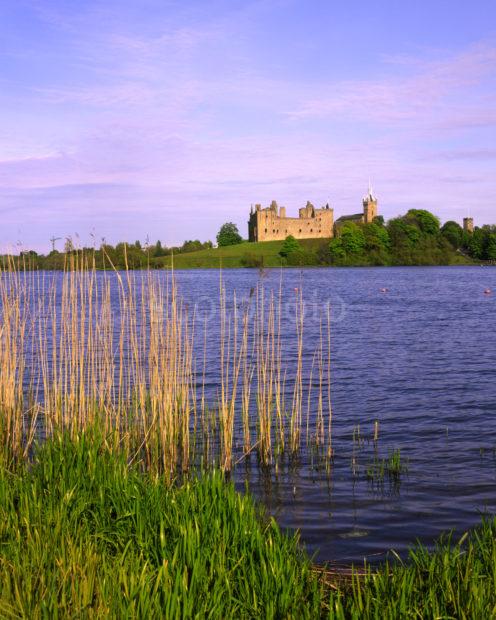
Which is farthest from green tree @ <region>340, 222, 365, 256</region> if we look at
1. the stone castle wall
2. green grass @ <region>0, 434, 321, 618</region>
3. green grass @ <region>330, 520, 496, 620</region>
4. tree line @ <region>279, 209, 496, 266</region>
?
green grass @ <region>330, 520, 496, 620</region>

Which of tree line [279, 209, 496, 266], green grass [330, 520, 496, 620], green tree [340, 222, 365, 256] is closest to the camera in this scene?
green grass [330, 520, 496, 620]

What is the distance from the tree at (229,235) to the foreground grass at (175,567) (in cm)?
15694

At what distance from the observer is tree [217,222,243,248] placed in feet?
534

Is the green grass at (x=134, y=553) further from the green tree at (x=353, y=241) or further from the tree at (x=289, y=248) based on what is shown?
the tree at (x=289, y=248)

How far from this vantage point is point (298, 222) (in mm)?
158500

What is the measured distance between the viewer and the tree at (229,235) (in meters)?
163

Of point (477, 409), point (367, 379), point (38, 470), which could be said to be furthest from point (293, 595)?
point (367, 379)

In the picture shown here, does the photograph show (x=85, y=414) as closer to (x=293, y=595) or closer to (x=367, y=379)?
(x=293, y=595)

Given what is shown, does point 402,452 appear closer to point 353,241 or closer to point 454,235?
point 353,241

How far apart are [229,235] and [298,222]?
1792cm

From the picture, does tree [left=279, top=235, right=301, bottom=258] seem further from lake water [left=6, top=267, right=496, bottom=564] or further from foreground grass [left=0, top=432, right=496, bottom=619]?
foreground grass [left=0, top=432, right=496, bottom=619]

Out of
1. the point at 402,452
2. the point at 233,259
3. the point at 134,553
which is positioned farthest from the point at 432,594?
the point at 233,259

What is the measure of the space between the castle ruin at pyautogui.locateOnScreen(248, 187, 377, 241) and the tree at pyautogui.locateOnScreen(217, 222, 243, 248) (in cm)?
349

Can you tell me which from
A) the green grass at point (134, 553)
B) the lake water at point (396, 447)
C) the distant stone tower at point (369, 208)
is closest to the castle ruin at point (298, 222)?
the distant stone tower at point (369, 208)
